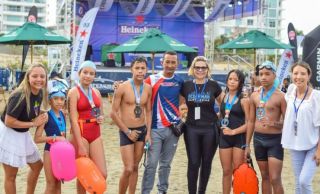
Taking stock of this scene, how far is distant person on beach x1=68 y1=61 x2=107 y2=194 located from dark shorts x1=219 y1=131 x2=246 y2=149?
4.51ft

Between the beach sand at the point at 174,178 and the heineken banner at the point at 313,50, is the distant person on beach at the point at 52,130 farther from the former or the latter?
the heineken banner at the point at 313,50

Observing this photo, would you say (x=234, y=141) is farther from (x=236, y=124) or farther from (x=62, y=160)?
(x=62, y=160)

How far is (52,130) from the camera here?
4.77 m

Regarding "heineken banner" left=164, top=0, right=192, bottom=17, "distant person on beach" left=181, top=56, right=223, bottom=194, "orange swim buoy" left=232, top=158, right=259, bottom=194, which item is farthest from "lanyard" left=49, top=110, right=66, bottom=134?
"heineken banner" left=164, top=0, right=192, bottom=17

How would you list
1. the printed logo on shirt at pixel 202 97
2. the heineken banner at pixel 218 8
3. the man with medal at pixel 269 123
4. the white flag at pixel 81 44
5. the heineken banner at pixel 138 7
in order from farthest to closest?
1. the heineken banner at pixel 218 8
2. the heineken banner at pixel 138 7
3. the white flag at pixel 81 44
4. the printed logo on shirt at pixel 202 97
5. the man with medal at pixel 269 123

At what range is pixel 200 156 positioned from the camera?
18.5 ft

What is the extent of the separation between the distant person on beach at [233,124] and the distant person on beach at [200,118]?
0.58 feet

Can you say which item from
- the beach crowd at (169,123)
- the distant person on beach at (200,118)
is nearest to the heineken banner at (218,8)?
the beach crowd at (169,123)

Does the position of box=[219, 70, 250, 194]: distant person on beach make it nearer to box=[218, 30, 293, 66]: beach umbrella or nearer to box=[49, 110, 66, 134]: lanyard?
box=[49, 110, 66, 134]: lanyard

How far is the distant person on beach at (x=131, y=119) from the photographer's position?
5.31m

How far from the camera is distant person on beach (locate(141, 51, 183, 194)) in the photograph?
218 inches

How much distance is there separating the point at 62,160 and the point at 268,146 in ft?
6.96

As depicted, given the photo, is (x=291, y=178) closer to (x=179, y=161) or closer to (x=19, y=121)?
(x=179, y=161)

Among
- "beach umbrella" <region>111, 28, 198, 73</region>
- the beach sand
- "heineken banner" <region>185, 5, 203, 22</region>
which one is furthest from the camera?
"heineken banner" <region>185, 5, 203, 22</region>
